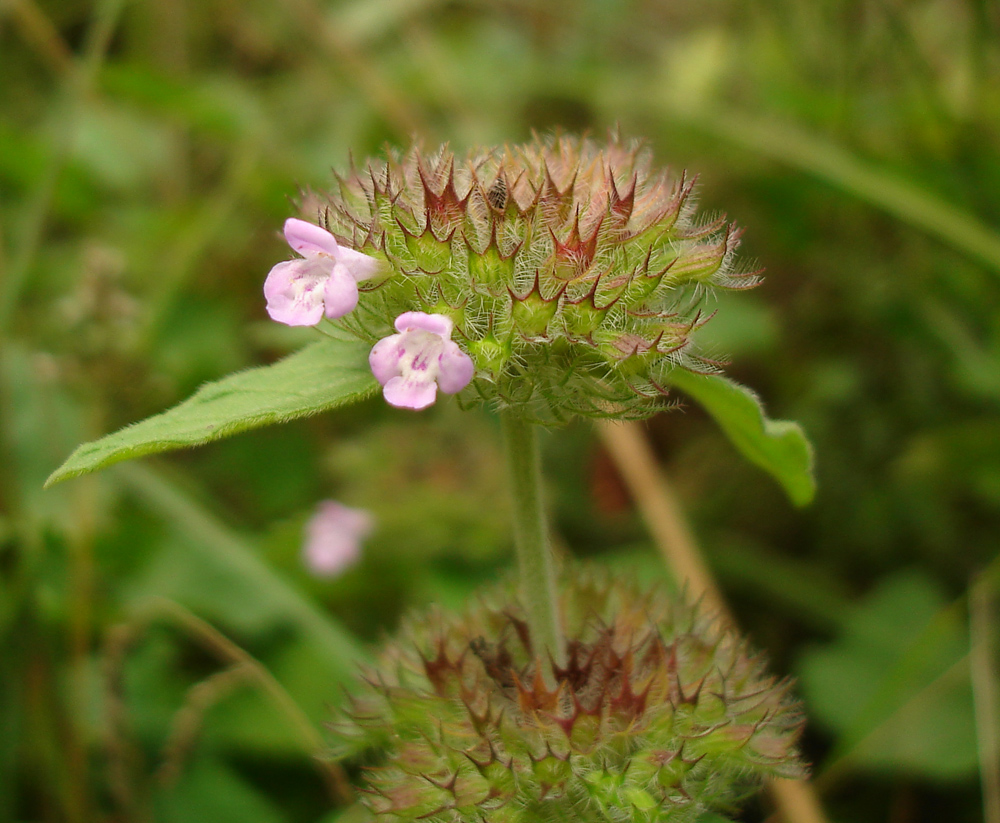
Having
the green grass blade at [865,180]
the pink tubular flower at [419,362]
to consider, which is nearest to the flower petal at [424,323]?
the pink tubular flower at [419,362]

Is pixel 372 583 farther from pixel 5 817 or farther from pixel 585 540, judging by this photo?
pixel 5 817

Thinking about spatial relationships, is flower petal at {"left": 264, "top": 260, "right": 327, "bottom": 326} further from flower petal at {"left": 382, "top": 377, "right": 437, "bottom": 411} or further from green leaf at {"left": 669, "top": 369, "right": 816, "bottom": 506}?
green leaf at {"left": 669, "top": 369, "right": 816, "bottom": 506}

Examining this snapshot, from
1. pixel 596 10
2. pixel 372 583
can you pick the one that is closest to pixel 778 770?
pixel 372 583

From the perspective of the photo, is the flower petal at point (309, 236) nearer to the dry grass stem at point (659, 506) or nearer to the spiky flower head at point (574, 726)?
the spiky flower head at point (574, 726)

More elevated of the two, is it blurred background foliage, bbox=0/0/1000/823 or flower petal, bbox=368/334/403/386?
blurred background foliage, bbox=0/0/1000/823

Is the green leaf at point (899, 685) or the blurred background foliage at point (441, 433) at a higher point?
the blurred background foliage at point (441, 433)

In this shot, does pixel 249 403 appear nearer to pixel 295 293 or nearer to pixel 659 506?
pixel 295 293

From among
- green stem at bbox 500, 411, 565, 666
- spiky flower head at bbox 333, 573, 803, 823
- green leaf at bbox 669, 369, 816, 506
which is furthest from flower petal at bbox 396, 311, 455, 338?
spiky flower head at bbox 333, 573, 803, 823
